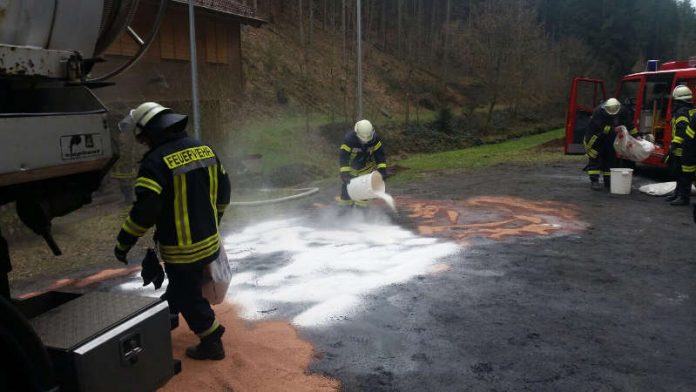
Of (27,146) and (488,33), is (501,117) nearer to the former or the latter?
(488,33)

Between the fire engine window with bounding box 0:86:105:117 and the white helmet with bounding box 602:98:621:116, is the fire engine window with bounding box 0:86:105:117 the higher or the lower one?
the higher one

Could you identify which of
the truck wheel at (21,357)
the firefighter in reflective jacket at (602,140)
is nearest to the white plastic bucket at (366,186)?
the firefighter in reflective jacket at (602,140)

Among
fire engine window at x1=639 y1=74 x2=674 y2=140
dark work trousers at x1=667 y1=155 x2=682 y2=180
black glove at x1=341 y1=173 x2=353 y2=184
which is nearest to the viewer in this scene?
black glove at x1=341 y1=173 x2=353 y2=184

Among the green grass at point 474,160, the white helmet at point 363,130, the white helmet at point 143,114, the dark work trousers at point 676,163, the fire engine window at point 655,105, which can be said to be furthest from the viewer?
the green grass at point 474,160

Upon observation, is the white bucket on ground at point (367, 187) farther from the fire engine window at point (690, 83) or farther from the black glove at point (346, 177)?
the fire engine window at point (690, 83)

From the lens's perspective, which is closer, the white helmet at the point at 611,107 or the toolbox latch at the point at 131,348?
the toolbox latch at the point at 131,348

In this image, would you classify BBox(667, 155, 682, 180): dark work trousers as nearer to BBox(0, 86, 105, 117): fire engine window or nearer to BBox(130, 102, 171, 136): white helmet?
BBox(130, 102, 171, 136): white helmet

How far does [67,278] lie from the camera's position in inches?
241

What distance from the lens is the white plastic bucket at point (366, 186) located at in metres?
7.89

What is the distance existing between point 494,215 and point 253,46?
71.8 ft

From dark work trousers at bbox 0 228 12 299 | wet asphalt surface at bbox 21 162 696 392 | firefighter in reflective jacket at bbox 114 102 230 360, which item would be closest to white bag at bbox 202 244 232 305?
firefighter in reflective jacket at bbox 114 102 230 360

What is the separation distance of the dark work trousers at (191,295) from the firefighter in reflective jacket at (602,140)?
858 centimetres

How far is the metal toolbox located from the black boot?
788 mm

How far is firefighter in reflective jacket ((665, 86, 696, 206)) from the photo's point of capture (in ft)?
28.5
